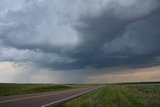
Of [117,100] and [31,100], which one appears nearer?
[117,100]

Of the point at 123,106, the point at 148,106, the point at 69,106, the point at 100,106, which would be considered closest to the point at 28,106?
the point at 69,106

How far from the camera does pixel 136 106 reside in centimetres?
1947

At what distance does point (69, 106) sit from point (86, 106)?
1.96 m

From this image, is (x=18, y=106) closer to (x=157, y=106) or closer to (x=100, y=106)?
A: (x=100, y=106)

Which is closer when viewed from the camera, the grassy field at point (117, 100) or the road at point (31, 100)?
the grassy field at point (117, 100)

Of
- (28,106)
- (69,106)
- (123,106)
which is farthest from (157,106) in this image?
(28,106)

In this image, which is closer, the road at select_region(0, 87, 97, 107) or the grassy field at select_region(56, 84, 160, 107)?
the grassy field at select_region(56, 84, 160, 107)

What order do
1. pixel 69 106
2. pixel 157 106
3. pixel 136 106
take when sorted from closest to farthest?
pixel 157 106
pixel 136 106
pixel 69 106

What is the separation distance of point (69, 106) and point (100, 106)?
301 cm

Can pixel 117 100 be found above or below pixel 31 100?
below

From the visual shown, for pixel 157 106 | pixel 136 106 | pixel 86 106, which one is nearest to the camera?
pixel 157 106

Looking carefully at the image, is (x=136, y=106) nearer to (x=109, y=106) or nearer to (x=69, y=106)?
(x=109, y=106)

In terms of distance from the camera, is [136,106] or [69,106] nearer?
[136,106]

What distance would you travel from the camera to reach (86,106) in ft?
68.1
